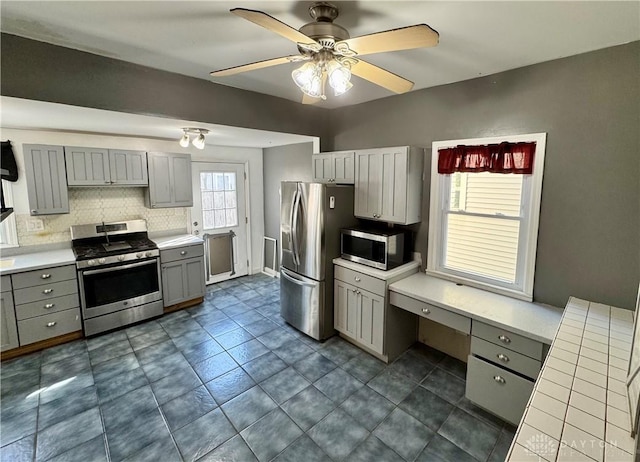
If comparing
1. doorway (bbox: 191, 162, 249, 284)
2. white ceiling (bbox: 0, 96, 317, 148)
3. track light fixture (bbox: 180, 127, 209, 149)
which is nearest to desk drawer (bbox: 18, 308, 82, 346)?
doorway (bbox: 191, 162, 249, 284)

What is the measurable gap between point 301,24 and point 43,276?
11.3ft

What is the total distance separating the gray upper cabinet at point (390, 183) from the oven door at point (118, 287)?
273cm

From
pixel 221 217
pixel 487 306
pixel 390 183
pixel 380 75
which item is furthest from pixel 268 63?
pixel 221 217

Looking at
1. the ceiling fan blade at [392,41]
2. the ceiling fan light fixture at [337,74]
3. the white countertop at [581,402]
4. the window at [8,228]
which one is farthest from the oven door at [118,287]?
the white countertop at [581,402]

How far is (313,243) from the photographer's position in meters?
3.20

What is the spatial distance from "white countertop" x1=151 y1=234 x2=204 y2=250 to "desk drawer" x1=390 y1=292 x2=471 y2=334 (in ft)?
9.16

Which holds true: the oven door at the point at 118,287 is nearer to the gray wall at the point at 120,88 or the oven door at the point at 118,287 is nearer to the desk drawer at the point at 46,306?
the desk drawer at the point at 46,306

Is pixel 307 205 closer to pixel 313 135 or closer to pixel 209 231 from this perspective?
pixel 313 135

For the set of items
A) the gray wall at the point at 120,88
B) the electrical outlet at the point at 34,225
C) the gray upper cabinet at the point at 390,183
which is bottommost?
the electrical outlet at the point at 34,225

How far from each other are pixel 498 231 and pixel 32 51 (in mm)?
3661

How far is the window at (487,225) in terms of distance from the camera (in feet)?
8.00

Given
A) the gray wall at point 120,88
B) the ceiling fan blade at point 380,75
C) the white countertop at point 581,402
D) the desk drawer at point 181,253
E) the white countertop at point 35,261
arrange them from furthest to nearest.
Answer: the desk drawer at point 181,253 → the white countertop at point 35,261 → the gray wall at point 120,88 → the ceiling fan blade at point 380,75 → the white countertop at point 581,402

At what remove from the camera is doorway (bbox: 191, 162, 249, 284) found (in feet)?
15.6

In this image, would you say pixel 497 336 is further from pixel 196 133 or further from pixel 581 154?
pixel 196 133
